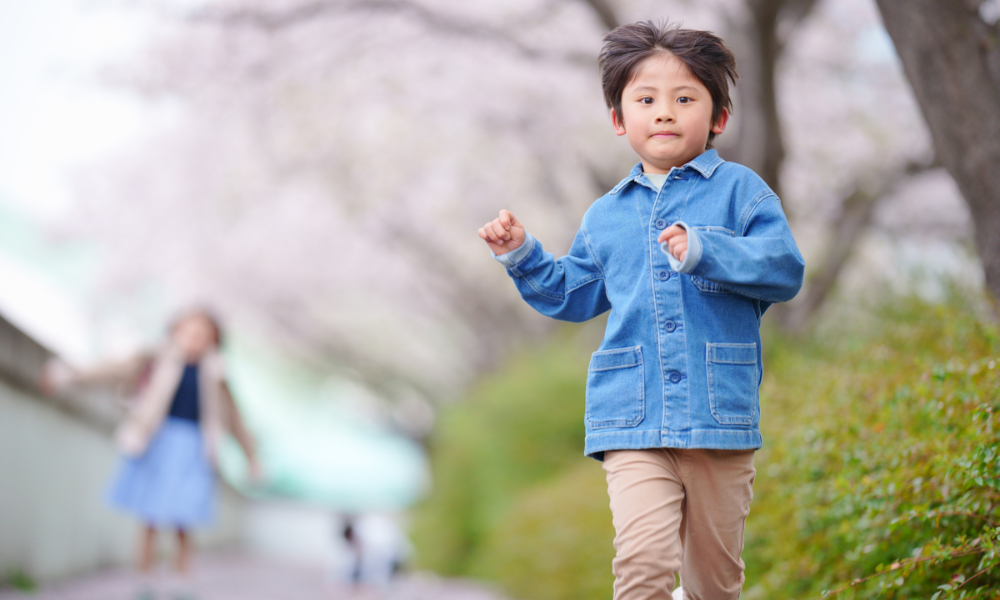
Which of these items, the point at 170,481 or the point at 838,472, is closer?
the point at 838,472

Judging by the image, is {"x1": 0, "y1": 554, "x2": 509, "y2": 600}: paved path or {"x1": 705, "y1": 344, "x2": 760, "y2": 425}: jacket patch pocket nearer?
{"x1": 705, "y1": 344, "x2": 760, "y2": 425}: jacket patch pocket

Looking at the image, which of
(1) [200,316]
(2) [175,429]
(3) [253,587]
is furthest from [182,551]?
(3) [253,587]

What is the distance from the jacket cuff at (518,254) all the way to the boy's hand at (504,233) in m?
0.01

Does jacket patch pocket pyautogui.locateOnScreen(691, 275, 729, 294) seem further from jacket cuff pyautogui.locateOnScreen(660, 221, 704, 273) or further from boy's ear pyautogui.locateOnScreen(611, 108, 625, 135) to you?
boy's ear pyautogui.locateOnScreen(611, 108, 625, 135)

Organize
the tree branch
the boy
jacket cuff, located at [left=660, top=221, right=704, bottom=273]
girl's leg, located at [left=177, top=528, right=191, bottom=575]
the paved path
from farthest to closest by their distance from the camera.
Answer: the tree branch
the paved path
girl's leg, located at [left=177, top=528, right=191, bottom=575]
the boy
jacket cuff, located at [left=660, top=221, right=704, bottom=273]

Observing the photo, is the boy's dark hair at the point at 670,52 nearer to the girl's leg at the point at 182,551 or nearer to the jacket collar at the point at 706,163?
the jacket collar at the point at 706,163

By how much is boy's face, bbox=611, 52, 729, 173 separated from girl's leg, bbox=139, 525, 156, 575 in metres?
3.96

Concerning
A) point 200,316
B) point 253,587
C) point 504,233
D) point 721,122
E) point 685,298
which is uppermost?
point 200,316

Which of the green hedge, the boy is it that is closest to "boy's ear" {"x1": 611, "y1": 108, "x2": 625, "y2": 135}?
the boy

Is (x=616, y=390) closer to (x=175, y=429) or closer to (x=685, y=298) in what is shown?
(x=685, y=298)

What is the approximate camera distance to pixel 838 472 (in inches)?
115

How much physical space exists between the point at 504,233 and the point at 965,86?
2206mm

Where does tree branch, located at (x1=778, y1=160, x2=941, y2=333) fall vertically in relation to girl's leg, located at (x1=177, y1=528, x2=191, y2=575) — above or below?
above

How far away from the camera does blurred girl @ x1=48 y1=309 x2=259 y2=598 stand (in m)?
4.68
